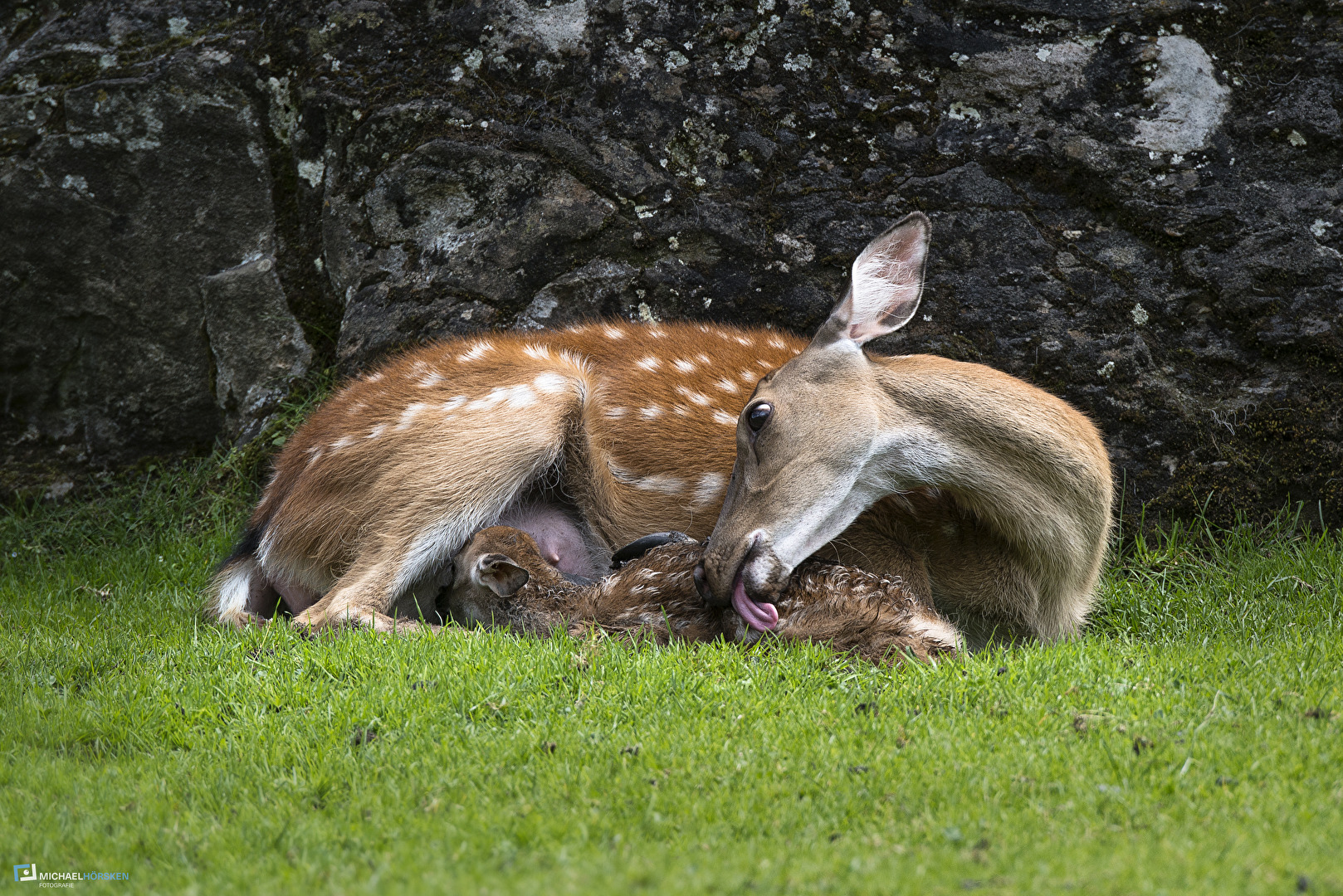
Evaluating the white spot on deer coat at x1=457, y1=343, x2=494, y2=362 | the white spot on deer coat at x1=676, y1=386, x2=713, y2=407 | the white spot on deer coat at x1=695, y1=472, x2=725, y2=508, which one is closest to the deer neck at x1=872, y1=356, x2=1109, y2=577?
the white spot on deer coat at x1=695, y1=472, x2=725, y2=508

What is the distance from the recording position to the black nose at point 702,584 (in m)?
3.79

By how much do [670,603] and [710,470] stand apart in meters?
0.70

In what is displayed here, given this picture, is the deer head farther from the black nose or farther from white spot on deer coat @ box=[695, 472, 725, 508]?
white spot on deer coat @ box=[695, 472, 725, 508]

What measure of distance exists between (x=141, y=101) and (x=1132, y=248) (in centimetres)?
480

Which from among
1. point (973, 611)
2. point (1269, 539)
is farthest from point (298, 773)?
point (1269, 539)

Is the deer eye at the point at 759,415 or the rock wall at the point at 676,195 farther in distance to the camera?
the rock wall at the point at 676,195

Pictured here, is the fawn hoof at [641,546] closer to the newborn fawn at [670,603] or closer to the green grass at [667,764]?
the newborn fawn at [670,603]

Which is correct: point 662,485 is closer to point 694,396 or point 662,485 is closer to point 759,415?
point 694,396

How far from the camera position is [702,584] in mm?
3816

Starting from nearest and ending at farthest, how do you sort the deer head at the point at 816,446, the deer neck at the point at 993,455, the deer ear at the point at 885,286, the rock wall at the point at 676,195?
1. the deer head at the point at 816,446
2. the deer neck at the point at 993,455
3. the deer ear at the point at 885,286
4. the rock wall at the point at 676,195

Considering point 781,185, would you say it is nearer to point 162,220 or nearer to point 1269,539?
point 1269,539

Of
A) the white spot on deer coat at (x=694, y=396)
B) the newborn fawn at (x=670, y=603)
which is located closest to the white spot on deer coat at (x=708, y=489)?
the newborn fawn at (x=670, y=603)

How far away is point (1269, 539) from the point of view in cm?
479

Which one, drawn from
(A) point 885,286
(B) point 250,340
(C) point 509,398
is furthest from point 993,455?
(B) point 250,340
